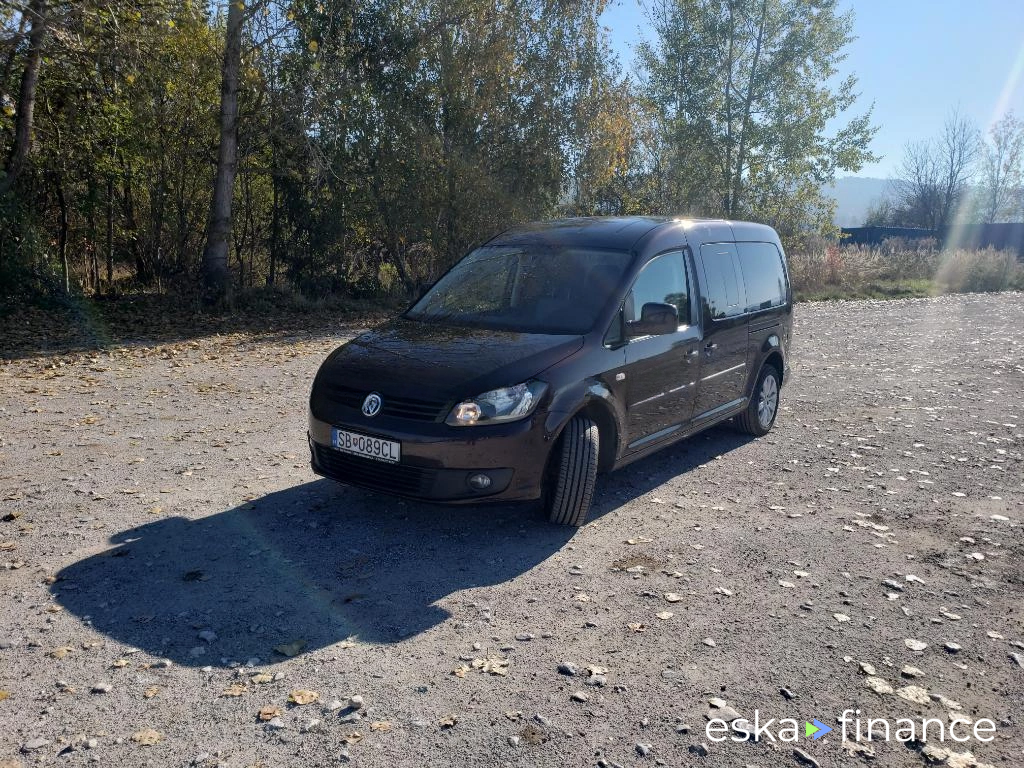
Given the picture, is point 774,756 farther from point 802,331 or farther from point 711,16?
point 711,16

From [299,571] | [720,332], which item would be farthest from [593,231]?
[299,571]

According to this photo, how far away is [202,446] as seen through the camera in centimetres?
737

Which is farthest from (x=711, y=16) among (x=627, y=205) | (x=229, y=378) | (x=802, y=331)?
(x=229, y=378)

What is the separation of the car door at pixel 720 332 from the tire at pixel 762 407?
44cm

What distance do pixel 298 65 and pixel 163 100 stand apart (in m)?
2.63

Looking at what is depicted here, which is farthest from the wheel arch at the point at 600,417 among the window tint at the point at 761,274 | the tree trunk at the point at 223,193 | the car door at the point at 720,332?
the tree trunk at the point at 223,193

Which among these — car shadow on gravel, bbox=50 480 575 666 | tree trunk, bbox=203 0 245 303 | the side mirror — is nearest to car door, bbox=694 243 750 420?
the side mirror

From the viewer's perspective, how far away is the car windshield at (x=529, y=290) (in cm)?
589

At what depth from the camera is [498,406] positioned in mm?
5059

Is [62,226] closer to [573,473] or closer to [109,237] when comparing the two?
[109,237]

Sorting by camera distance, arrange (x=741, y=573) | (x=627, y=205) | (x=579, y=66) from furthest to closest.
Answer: (x=627, y=205) < (x=579, y=66) < (x=741, y=573)

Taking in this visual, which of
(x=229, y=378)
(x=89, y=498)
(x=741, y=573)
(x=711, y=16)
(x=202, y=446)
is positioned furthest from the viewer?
(x=711, y=16)

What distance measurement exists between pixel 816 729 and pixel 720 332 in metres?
4.08

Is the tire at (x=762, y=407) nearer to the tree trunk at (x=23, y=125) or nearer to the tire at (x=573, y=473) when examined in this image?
the tire at (x=573, y=473)
